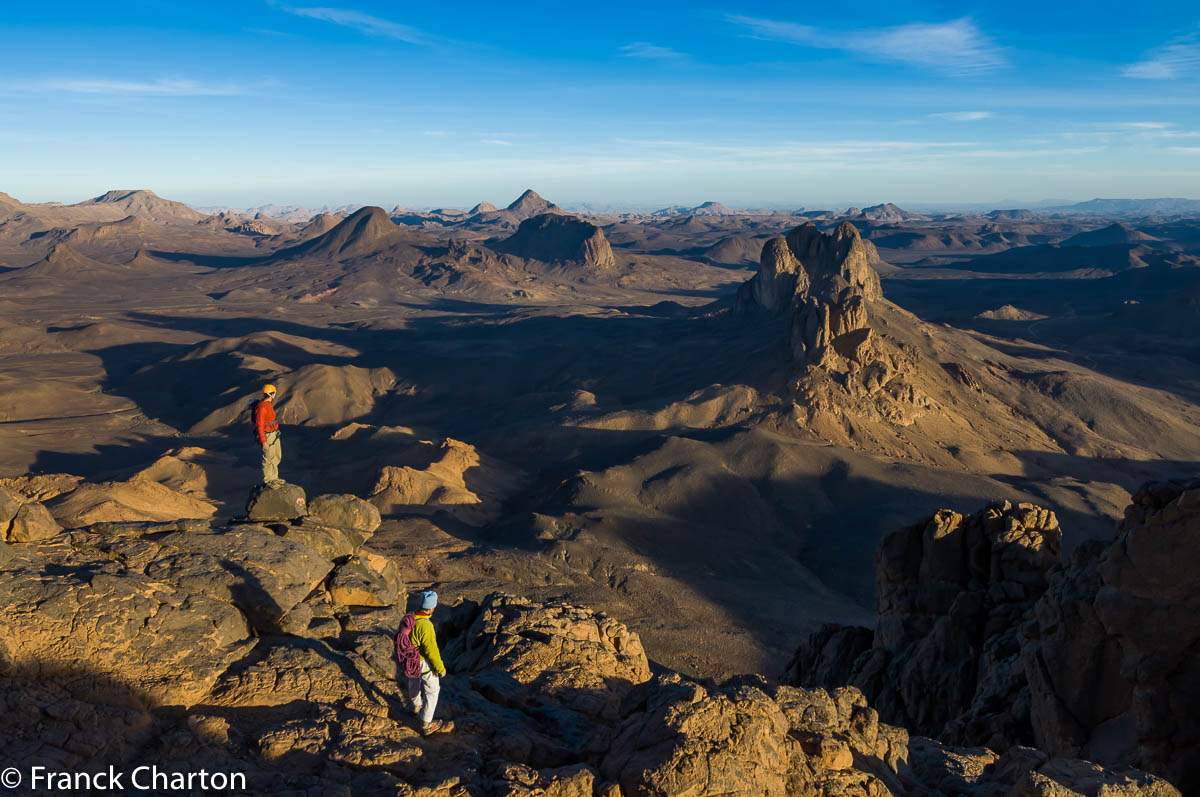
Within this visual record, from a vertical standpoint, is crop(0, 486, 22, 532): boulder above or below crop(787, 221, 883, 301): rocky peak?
below

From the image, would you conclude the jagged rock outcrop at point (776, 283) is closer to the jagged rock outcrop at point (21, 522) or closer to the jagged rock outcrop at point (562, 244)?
the jagged rock outcrop at point (21, 522)

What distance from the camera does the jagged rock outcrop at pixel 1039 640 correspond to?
12281 millimetres

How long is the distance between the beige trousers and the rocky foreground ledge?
5.90 ft

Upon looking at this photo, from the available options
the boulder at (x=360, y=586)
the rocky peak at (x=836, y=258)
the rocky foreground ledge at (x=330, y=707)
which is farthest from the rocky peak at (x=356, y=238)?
the rocky foreground ledge at (x=330, y=707)

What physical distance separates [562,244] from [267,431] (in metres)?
171

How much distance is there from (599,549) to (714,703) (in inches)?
1071

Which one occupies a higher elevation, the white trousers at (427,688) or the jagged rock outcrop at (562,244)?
the jagged rock outcrop at (562,244)

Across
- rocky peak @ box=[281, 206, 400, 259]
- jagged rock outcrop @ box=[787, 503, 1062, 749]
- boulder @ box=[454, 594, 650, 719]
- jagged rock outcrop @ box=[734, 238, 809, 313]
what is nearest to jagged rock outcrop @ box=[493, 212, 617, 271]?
rocky peak @ box=[281, 206, 400, 259]

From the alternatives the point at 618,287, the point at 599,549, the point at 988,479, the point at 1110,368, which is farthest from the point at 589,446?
the point at 618,287

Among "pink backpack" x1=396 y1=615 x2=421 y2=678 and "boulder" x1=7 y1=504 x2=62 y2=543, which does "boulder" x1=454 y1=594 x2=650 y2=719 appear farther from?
"boulder" x1=7 y1=504 x2=62 y2=543

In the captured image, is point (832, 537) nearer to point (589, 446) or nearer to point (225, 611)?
point (589, 446)

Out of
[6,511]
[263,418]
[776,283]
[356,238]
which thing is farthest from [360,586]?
[356,238]

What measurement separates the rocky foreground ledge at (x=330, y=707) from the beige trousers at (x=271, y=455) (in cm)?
180

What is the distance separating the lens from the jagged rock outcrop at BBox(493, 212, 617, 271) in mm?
171750
